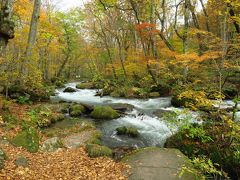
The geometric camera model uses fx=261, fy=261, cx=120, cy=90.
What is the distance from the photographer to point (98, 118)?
41.5ft

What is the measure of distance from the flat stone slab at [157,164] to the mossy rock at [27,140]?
2681 millimetres

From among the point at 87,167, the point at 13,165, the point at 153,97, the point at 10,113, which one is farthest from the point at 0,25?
the point at 153,97

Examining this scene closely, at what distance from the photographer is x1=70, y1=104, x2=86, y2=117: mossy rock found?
12.8 meters

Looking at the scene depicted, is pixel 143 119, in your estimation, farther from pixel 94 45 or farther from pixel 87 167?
pixel 94 45

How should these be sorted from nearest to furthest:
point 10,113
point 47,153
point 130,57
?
point 47,153, point 10,113, point 130,57

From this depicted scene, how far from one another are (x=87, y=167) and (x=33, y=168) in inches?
51.4

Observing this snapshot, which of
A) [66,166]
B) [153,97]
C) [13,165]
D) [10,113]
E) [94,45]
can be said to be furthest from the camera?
[94,45]

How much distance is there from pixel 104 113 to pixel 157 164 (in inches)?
260

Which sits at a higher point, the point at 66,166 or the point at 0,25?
the point at 0,25

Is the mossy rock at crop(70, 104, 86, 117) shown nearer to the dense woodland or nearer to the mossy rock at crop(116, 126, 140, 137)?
the dense woodland

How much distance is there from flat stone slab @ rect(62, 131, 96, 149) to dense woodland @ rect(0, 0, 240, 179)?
1.67 metres

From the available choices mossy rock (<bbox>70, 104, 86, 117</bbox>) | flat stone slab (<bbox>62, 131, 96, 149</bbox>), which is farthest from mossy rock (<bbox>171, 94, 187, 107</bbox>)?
flat stone slab (<bbox>62, 131, 96, 149</bbox>)

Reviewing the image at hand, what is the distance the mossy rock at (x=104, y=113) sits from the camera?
1263 centimetres

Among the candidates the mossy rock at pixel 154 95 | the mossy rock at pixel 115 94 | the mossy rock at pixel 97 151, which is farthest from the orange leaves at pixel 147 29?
the mossy rock at pixel 97 151
